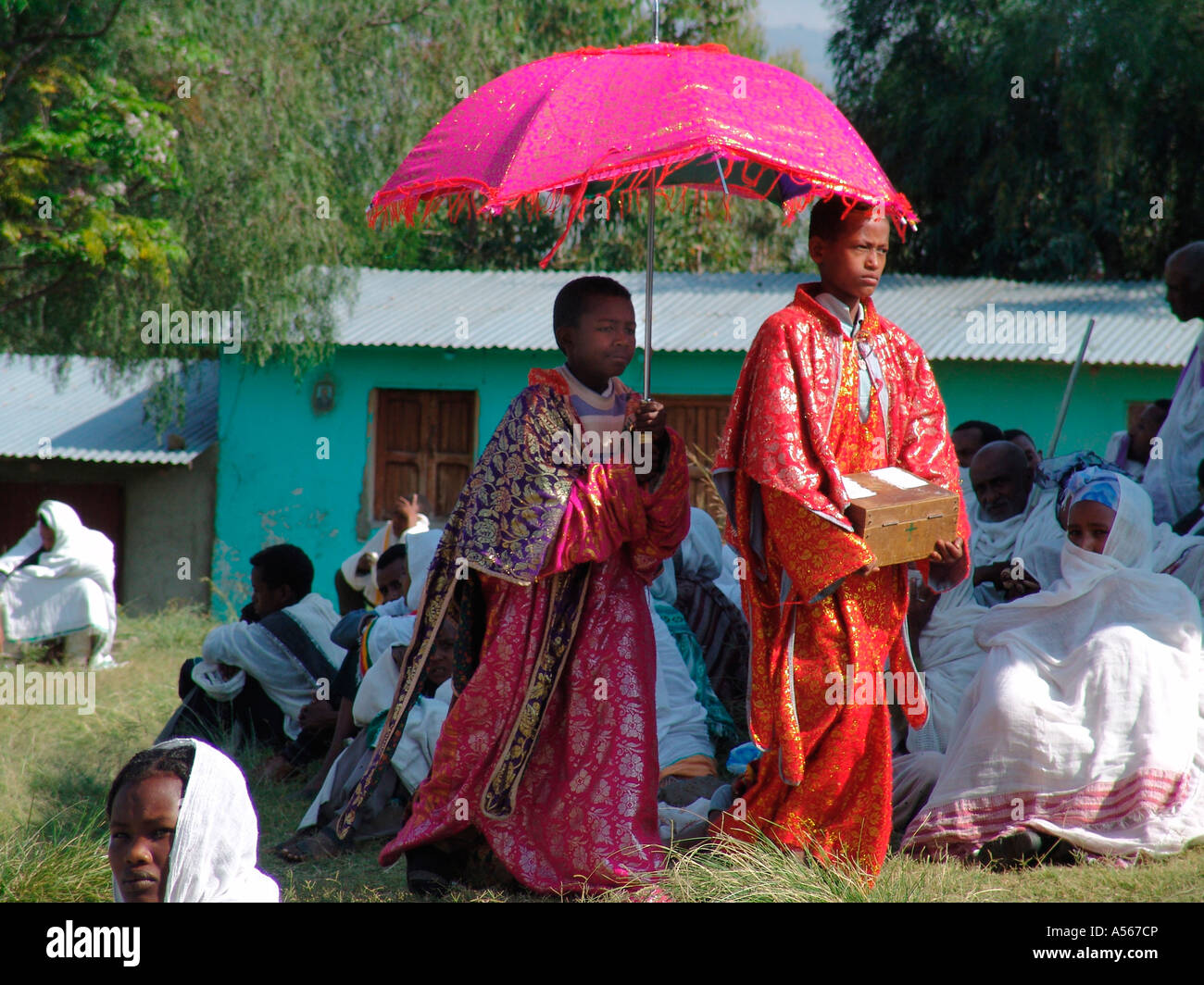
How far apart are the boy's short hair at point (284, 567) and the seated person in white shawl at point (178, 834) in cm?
365

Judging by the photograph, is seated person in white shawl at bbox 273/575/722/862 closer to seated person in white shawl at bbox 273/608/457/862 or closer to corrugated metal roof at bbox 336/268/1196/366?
seated person in white shawl at bbox 273/608/457/862

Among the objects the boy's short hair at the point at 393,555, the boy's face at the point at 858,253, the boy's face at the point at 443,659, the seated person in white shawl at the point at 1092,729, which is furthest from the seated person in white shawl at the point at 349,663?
the boy's face at the point at 858,253

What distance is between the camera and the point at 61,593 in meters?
10.3

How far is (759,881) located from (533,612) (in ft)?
3.63

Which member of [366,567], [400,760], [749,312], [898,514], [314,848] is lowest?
[314,848]

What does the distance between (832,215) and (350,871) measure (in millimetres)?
2796

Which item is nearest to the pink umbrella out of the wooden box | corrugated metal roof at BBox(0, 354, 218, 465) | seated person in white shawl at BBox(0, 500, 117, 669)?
the wooden box

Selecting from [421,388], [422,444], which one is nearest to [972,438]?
[421,388]

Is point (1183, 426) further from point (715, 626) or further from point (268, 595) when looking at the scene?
point (268, 595)

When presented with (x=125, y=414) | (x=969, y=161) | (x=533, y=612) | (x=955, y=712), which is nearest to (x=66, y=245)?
(x=533, y=612)

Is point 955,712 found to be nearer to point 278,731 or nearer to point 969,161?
point 278,731

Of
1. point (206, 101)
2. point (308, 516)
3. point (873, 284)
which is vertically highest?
point (206, 101)

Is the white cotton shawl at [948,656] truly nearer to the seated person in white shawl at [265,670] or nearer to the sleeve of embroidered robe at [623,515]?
the sleeve of embroidered robe at [623,515]

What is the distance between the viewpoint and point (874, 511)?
365 centimetres
